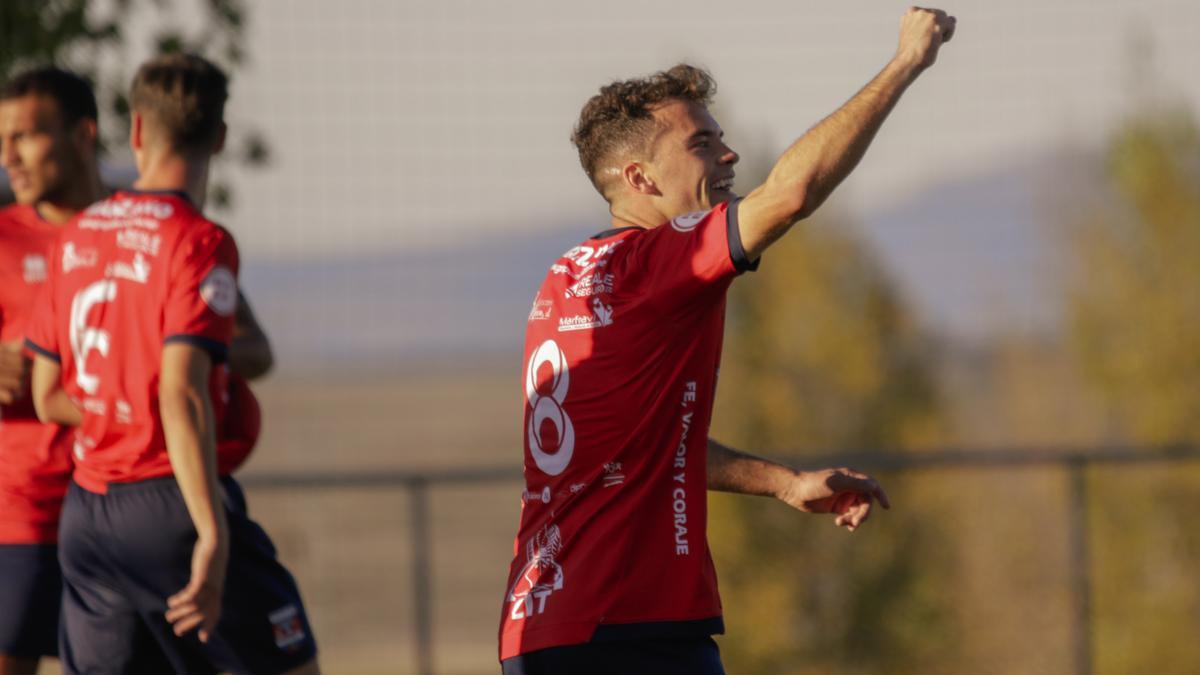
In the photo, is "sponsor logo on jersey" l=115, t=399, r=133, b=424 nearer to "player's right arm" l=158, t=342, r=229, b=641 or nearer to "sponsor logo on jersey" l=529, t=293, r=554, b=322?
"player's right arm" l=158, t=342, r=229, b=641

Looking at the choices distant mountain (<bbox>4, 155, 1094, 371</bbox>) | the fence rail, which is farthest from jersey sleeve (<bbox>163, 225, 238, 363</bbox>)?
distant mountain (<bbox>4, 155, 1094, 371</bbox>)

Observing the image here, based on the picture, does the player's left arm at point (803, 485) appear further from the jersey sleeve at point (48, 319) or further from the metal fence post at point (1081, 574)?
the metal fence post at point (1081, 574)

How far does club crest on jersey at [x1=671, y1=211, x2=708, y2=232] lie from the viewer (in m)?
3.50

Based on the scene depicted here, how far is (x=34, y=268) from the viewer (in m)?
4.75

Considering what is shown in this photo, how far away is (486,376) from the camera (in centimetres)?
11481

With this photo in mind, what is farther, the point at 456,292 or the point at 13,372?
the point at 456,292

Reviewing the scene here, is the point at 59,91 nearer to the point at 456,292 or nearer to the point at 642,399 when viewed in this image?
the point at 642,399

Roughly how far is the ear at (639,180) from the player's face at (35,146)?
71.5 inches

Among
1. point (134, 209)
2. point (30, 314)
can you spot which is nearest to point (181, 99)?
point (134, 209)

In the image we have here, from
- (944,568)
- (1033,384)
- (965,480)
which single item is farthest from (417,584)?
(1033,384)

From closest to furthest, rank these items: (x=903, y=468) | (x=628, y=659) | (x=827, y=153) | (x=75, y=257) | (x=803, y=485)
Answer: (x=827, y=153) < (x=628, y=659) < (x=803, y=485) < (x=75, y=257) < (x=903, y=468)

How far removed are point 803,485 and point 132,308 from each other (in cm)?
175

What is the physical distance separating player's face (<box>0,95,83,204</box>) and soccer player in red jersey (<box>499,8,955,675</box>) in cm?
169

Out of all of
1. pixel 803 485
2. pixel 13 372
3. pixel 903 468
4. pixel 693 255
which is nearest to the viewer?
pixel 693 255
